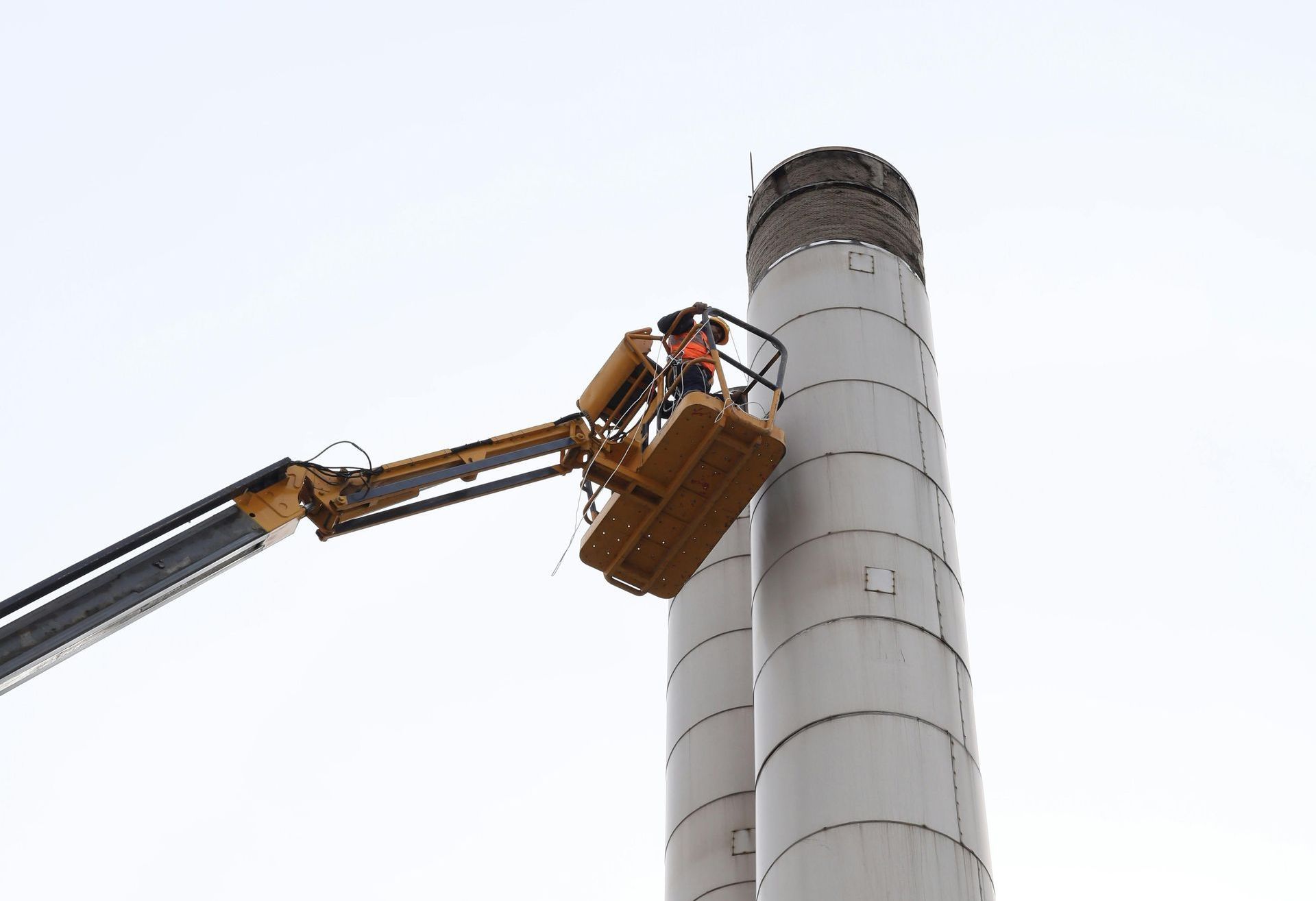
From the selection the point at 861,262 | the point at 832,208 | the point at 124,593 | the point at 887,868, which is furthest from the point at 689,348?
the point at 124,593

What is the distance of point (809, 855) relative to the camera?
1277 centimetres

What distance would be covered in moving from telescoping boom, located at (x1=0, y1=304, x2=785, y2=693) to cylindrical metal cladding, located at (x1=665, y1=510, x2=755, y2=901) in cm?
275

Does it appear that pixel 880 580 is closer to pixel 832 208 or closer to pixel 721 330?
pixel 721 330

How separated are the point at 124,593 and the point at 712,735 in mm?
7206

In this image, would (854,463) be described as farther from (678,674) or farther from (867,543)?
Result: (678,674)

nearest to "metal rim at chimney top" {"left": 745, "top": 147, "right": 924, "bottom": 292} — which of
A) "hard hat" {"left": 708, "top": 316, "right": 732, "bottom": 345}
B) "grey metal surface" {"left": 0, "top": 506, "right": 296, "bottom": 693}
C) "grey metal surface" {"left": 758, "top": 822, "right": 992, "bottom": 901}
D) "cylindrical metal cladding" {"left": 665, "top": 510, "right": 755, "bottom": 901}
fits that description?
"hard hat" {"left": 708, "top": 316, "right": 732, "bottom": 345}

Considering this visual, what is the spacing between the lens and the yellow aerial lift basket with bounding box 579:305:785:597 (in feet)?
47.8

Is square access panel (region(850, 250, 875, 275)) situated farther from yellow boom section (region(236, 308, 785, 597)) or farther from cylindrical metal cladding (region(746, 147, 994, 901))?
yellow boom section (region(236, 308, 785, 597))

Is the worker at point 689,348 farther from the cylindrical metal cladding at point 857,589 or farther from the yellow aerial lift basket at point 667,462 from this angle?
the cylindrical metal cladding at point 857,589

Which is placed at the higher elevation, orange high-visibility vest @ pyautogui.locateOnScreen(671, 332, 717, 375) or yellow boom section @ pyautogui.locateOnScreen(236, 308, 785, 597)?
orange high-visibility vest @ pyautogui.locateOnScreen(671, 332, 717, 375)

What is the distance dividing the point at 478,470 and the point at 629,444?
1.57 metres

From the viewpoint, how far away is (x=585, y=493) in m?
15.8

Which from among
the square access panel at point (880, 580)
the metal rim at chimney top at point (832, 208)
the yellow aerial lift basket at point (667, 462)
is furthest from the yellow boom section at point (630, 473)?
the metal rim at chimney top at point (832, 208)

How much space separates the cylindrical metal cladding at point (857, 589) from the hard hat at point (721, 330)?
0.81 m
